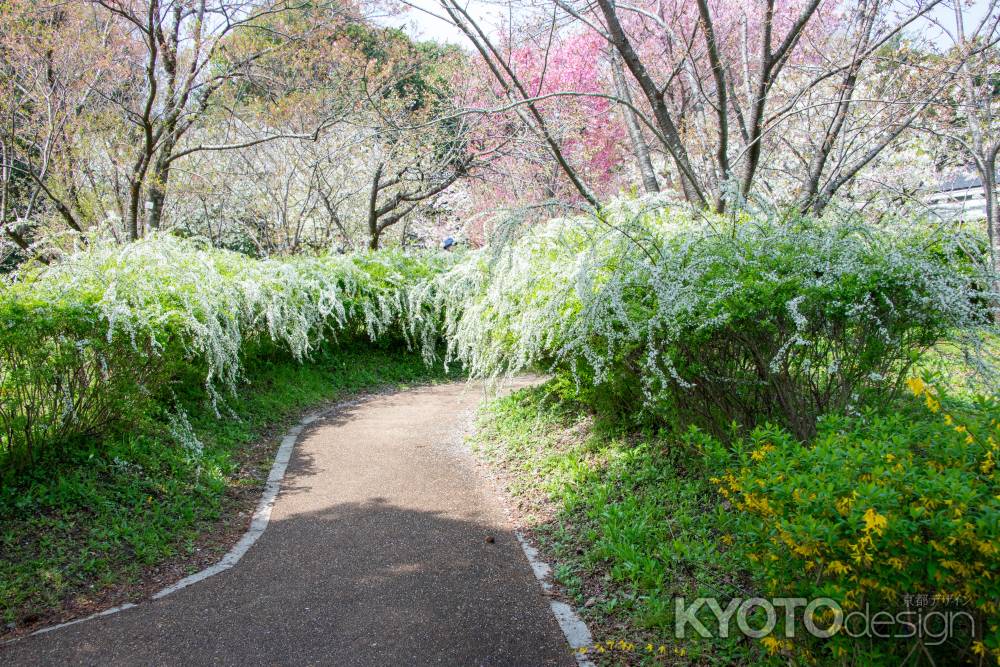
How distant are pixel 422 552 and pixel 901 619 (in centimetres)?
280

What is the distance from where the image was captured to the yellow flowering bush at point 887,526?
181 cm

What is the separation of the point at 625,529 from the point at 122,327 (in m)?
3.76

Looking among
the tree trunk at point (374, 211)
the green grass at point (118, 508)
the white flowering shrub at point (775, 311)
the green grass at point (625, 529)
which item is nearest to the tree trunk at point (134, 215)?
the green grass at point (118, 508)

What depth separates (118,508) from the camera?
4465 mm

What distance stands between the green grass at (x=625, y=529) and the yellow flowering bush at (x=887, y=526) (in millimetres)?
692

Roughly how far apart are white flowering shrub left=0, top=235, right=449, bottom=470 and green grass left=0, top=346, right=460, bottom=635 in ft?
0.89

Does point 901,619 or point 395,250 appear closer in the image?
point 901,619

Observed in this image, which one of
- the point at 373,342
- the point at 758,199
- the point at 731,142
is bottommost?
the point at 373,342

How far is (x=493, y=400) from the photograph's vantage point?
8.09 meters

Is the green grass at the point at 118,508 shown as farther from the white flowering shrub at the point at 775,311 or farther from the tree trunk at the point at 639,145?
the tree trunk at the point at 639,145

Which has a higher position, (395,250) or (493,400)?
(395,250)

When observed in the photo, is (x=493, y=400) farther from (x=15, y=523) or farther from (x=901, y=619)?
(x=901, y=619)

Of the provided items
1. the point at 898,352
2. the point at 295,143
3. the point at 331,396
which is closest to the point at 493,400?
the point at 331,396

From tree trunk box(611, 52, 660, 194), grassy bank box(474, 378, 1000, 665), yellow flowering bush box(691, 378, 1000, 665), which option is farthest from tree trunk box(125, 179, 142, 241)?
yellow flowering bush box(691, 378, 1000, 665)
